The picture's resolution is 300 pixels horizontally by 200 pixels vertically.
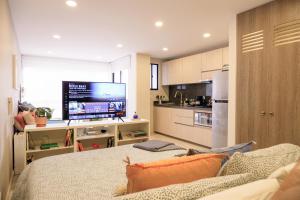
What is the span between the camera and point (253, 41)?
263cm

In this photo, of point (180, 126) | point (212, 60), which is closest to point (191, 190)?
point (212, 60)

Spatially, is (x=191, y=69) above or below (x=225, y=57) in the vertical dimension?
below

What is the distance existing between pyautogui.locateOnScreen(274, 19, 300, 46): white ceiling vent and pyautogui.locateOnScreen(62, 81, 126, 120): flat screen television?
2288mm

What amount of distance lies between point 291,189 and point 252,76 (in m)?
2.24

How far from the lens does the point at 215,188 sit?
2.69ft

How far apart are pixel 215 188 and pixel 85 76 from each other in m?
6.37

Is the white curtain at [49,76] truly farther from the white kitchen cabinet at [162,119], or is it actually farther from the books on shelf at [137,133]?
the books on shelf at [137,133]

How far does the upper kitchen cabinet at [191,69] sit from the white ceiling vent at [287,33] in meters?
2.51

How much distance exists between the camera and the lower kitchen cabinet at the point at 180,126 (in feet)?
14.7

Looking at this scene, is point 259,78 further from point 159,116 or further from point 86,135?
point 159,116

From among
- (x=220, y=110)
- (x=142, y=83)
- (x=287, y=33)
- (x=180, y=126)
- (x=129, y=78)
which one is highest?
(x=287, y=33)

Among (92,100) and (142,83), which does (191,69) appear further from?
(92,100)

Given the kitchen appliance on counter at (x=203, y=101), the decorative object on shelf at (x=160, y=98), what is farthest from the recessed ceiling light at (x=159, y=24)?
the decorative object on shelf at (x=160, y=98)

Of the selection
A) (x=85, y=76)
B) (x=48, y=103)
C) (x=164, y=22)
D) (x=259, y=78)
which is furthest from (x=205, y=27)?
(x=48, y=103)
